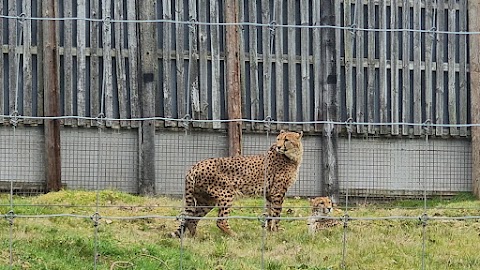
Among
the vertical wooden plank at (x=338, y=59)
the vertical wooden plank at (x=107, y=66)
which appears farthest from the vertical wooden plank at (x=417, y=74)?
the vertical wooden plank at (x=107, y=66)

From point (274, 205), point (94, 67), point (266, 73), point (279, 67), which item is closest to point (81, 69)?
point (94, 67)

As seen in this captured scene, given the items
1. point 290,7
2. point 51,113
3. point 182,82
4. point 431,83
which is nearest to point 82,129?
point 51,113

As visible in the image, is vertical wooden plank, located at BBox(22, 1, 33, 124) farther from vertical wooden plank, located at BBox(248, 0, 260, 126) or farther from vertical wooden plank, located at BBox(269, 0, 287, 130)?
vertical wooden plank, located at BBox(269, 0, 287, 130)

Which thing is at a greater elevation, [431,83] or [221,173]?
[431,83]

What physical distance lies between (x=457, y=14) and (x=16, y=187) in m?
6.34

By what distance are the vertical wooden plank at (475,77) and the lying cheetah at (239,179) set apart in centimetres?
364

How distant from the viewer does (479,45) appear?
500 inches

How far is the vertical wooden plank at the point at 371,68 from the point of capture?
41.0 feet

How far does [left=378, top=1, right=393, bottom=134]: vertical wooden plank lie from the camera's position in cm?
1255

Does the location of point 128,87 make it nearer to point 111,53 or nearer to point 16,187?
point 111,53

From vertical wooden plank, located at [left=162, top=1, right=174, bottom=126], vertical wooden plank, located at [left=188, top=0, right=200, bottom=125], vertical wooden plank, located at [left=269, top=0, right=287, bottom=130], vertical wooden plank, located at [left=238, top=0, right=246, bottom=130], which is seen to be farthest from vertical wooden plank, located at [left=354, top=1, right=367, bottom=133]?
vertical wooden plank, located at [left=162, top=1, right=174, bottom=126]

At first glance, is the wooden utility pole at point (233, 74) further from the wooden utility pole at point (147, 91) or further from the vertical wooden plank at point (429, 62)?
the vertical wooden plank at point (429, 62)

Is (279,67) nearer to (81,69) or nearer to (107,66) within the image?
(107,66)

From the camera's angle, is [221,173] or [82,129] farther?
[82,129]
